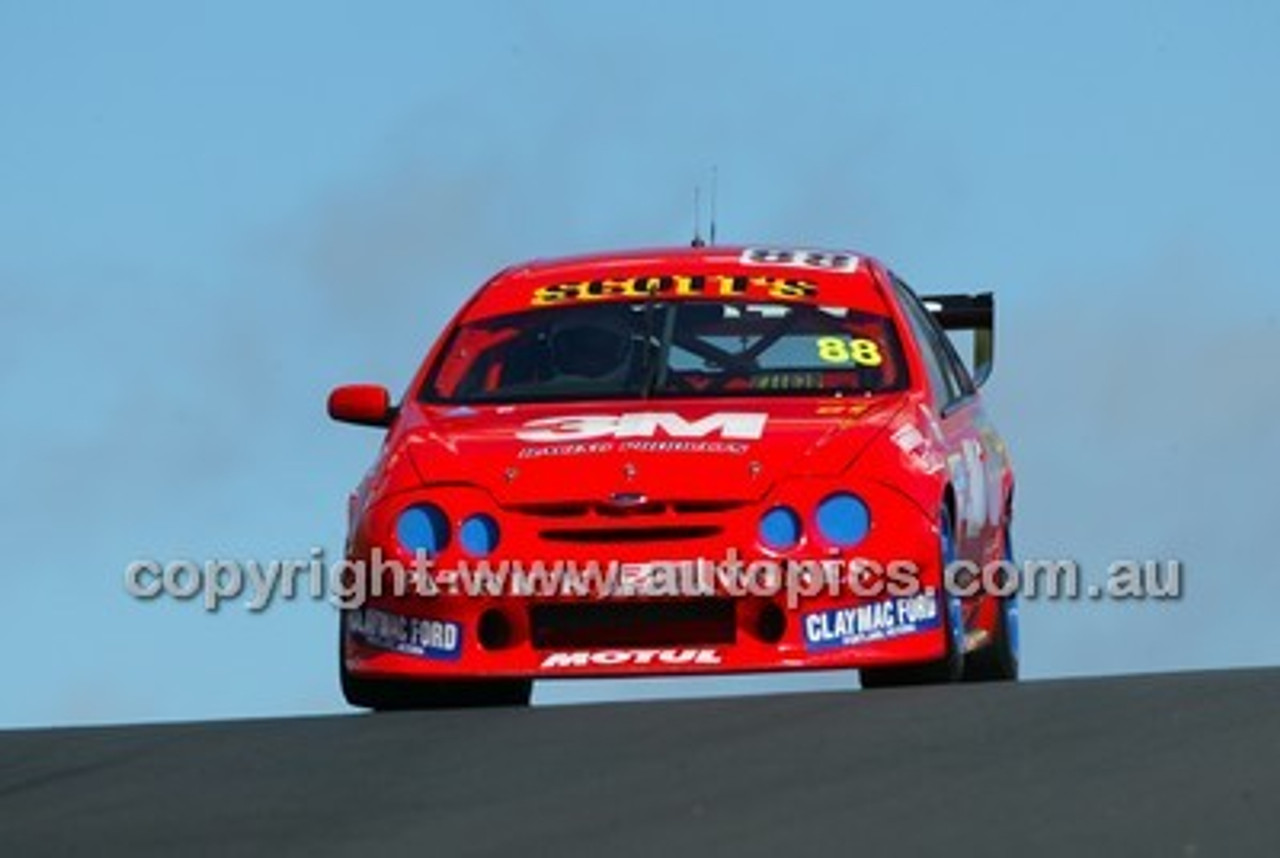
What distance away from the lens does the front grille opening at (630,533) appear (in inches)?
424

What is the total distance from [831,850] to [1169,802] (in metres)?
0.70

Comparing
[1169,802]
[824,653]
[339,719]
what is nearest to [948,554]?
[824,653]

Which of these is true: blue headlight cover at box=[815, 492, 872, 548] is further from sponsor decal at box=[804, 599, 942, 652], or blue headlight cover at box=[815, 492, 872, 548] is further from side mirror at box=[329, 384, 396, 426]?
side mirror at box=[329, 384, 396, 426]

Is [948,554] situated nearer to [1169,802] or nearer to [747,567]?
[747,567]

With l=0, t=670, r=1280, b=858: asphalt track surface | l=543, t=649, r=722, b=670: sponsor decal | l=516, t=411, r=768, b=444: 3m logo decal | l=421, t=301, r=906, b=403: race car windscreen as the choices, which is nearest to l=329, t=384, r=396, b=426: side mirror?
l=421, t=301, r=906, b=403: race car windscreen

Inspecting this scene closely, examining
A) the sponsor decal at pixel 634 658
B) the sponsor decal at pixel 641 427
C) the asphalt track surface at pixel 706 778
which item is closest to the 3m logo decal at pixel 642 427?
the sponsor decal at pixel 641 427

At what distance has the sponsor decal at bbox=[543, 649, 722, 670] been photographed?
419 inches

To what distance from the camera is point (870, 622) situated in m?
10.8

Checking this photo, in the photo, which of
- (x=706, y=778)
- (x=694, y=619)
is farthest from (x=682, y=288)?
(x=706, y=778)

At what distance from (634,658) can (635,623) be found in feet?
0.34

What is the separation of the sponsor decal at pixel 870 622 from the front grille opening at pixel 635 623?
0.75 ft

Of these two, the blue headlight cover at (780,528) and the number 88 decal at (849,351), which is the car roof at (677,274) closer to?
the number 88 decal at (849,351)

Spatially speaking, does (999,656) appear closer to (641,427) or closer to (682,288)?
(682,288)

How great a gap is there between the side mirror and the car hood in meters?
0.51
